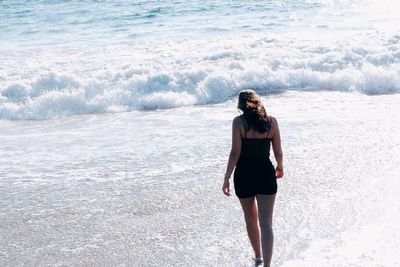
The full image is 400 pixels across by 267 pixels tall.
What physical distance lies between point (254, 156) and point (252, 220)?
68cm

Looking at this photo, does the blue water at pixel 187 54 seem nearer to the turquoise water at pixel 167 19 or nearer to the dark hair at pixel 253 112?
the turquoise water at pixel 167 19

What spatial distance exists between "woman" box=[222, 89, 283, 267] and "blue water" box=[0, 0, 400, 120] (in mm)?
8525

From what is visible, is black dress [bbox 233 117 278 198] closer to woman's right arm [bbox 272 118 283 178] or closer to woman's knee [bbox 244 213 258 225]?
woman's right arm [bbox 272 118 283 178]

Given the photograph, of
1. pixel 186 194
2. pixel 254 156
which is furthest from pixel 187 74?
pixel 254 156

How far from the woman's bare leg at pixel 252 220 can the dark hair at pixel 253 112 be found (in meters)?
0.69

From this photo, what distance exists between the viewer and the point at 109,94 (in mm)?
14555

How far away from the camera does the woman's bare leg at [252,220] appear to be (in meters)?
5.47

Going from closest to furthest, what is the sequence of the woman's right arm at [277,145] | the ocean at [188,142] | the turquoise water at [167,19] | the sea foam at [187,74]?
the woman's right arm at [277,145]
the ocean at [188,142]
the sea foam at [187,74]
the turquoise water at [167,19]

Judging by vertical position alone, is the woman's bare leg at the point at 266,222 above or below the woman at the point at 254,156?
below

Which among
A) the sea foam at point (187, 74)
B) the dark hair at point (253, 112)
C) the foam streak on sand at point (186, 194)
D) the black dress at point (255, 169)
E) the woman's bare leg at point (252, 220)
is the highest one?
the dark hair at point (253, 112)

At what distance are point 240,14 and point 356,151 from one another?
18.2 meters

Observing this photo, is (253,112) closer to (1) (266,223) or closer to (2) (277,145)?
(2) (277,145)

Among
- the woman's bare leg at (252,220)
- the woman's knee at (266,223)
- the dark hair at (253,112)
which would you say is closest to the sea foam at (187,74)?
the woman's bare leg at (252,220)

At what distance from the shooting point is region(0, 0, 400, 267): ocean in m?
6.42
